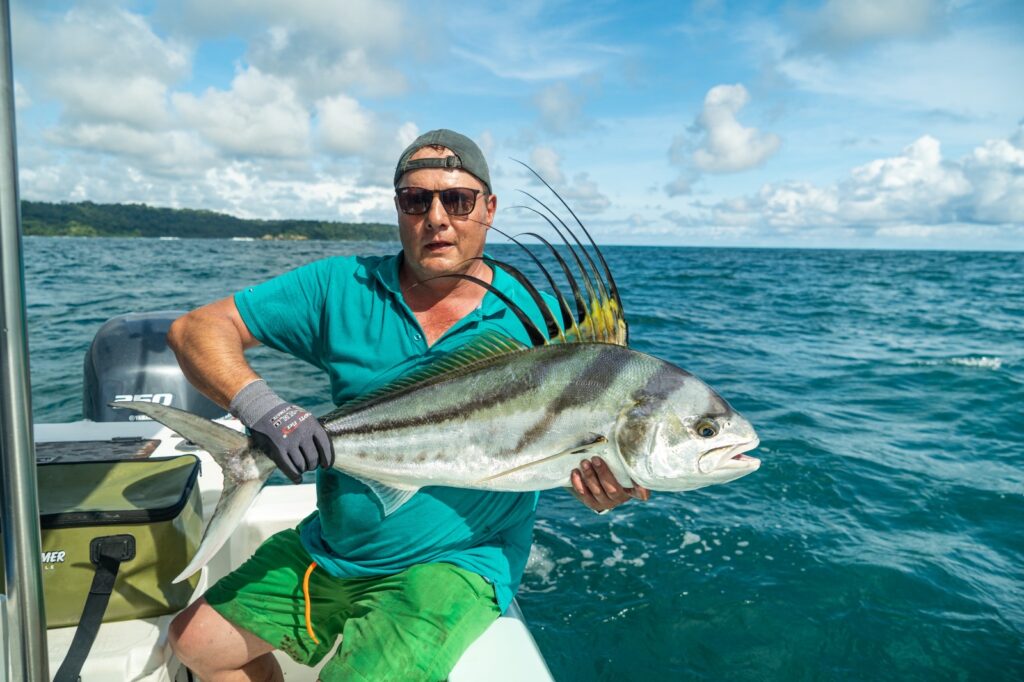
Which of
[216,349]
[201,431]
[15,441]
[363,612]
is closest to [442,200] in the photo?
[216,349]

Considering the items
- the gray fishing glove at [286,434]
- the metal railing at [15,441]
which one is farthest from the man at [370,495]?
the metal railing at [15,441]

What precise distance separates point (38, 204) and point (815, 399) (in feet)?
461

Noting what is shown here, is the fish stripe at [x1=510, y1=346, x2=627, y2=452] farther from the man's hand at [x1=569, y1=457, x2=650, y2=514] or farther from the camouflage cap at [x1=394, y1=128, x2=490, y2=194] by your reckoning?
the camouflage cap at [x1=394, y1=128, x2=490, y2=194]

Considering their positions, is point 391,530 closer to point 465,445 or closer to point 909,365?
point 465,445

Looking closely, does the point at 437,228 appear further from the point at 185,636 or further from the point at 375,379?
the point at 185,636

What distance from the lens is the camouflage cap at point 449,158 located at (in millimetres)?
2859

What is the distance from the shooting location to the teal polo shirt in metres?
2.61

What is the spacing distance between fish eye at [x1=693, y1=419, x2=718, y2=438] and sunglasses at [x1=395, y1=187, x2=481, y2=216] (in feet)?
4.39

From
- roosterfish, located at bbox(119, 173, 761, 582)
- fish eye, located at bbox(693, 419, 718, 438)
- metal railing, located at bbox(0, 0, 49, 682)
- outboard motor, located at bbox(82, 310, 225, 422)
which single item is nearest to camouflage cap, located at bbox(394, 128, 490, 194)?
A: roosterfish, located at bbox(119, 173, 761, 582)

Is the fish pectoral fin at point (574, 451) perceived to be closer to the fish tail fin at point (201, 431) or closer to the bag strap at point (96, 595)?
the fish tail fin at point (201, 431)

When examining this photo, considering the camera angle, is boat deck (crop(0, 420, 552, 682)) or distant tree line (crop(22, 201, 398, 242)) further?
distant tree line (crop(22, 201, 398, 242))

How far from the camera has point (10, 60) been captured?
140 cm

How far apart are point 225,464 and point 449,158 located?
151 cm

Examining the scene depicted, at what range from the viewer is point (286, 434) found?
7.40 ft
